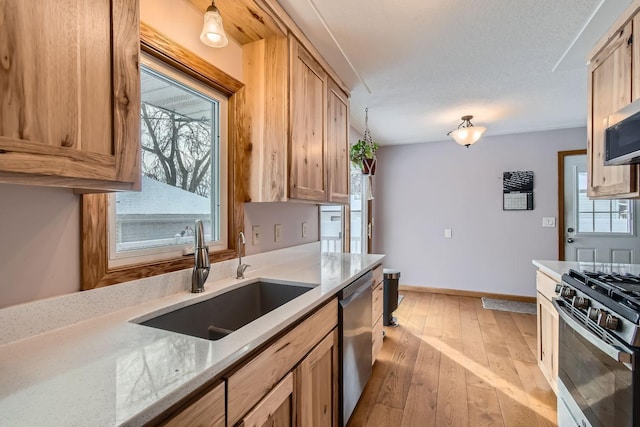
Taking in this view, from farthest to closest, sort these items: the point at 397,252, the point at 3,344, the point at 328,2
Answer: the point at 397,252, the point at 328,2, the point at 3,344

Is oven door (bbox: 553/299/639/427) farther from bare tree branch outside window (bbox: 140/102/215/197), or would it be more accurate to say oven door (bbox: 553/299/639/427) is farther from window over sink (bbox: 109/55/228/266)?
bare tree branch outside window (bbox: 140/102/215/197)

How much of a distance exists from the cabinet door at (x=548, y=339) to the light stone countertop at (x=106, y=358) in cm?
162

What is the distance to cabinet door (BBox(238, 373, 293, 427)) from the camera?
0.86m

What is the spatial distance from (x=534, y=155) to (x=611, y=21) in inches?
103

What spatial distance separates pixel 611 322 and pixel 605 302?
0.39ft

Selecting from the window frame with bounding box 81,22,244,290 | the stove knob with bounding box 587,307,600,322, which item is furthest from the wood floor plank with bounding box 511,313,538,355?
the window frame with bounding box 81,22,244,290

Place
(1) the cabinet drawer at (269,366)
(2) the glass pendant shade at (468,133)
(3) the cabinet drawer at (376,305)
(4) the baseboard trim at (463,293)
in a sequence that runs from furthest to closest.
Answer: (4) the baseboard trim at (463,293) → (2) the glass pendant shade at (468,133) → (3) the cabinet drawer at (376,305) → (1) the cabinet drawer at (269,366)

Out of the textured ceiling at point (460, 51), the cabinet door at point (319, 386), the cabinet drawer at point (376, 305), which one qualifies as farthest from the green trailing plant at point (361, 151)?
the cabinet door at point (319, 386)

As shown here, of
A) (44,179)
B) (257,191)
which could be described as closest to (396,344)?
(257,191)

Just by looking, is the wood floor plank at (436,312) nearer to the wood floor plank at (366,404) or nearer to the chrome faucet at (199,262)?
the wood floor plank at (366,404)

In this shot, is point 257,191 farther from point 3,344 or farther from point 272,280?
point 3,344

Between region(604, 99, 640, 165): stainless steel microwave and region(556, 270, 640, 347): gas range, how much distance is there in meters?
0.56

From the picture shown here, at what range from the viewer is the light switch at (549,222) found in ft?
12.8

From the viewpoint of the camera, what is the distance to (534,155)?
3.99 m
